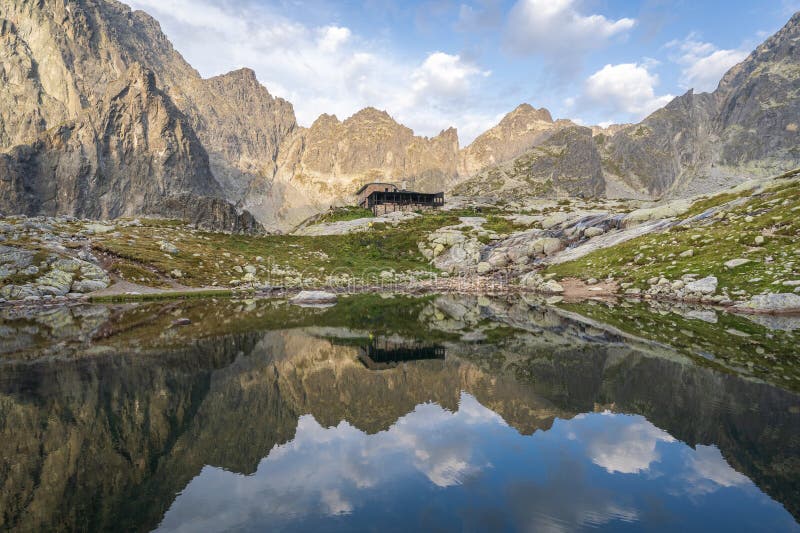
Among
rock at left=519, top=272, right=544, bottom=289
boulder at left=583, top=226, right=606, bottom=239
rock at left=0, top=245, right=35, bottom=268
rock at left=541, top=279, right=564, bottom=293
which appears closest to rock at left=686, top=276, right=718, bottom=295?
rock at left=541, top=279, right=564, bottom=293

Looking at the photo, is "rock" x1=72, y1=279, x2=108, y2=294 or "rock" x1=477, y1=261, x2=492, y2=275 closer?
"rock" x1=72, y1=279, x2=108, y2=294

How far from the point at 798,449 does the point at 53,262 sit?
85872 millimetres

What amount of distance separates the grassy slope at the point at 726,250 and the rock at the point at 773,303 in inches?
60.1

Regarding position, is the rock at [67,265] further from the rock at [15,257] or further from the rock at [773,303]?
the rock at [773,303]

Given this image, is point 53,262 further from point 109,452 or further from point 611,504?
point 611,504

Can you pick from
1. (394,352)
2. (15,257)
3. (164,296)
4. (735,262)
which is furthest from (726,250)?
(15,257)

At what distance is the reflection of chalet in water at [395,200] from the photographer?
176 metres

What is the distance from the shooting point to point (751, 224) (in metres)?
62.1

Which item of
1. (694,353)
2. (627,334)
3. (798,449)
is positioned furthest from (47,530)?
(627,334)

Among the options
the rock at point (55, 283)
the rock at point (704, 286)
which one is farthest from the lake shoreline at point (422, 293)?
the rock at point (55, 283)

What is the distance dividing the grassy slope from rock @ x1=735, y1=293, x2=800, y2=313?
5.01 feet

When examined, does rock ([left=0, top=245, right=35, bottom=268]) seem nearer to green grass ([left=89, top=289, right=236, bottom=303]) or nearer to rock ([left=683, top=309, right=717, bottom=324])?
green grass ([left=89, top=289, right=236, bottom=303])

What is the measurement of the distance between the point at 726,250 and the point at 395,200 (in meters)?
134

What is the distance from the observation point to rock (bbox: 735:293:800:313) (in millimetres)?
40094
